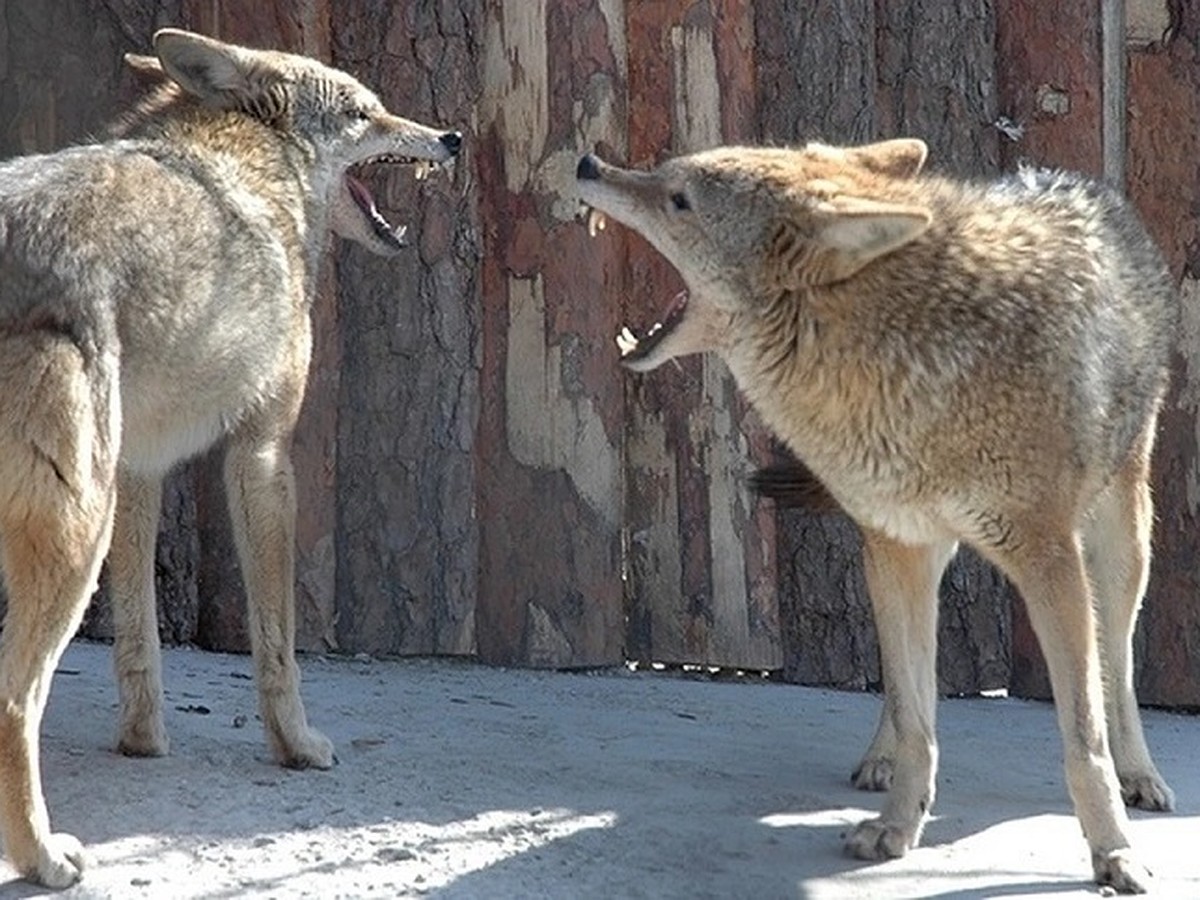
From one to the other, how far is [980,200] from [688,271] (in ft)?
2.92

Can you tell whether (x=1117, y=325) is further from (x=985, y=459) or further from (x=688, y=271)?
(x=688, y=271)

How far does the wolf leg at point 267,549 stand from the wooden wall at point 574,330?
4.13 ft

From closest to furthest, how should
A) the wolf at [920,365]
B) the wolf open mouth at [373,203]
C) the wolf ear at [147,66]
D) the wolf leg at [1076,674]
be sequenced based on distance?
1. the wolf leg at [1076,674]
2. the wolf at [920,365]
3. the wolf ear at [147,66]
4. the wolf open mouth at [373,203]

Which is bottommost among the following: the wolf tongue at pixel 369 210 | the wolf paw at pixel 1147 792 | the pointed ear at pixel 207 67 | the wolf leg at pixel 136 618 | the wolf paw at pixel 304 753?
the wolf paw at pixel 1147 792

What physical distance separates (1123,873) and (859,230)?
1797 mm

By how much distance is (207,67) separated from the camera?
6.89 meters

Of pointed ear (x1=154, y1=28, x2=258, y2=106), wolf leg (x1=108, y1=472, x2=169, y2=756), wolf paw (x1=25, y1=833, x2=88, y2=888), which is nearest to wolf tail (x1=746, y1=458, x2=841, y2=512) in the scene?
wolf leg (x1=108, y1=472, x2=169, y2=756)

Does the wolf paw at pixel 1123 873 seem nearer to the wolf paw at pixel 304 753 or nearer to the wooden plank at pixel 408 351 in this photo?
the wolf paw at pixel 304 753

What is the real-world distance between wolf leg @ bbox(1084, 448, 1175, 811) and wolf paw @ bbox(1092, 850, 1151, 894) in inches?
45.6

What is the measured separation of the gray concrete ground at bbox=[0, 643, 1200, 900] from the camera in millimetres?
5645

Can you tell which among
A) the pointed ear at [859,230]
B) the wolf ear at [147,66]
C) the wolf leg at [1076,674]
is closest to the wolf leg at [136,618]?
the wolf ear at [147,66]

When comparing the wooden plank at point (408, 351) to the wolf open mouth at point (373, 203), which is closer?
the wolf open mouth at point (373, 203)

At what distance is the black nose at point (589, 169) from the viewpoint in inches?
251

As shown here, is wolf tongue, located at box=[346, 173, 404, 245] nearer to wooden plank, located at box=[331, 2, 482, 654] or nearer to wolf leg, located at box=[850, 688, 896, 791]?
wooden plank, located at box=[331, 2, 482, 654]
